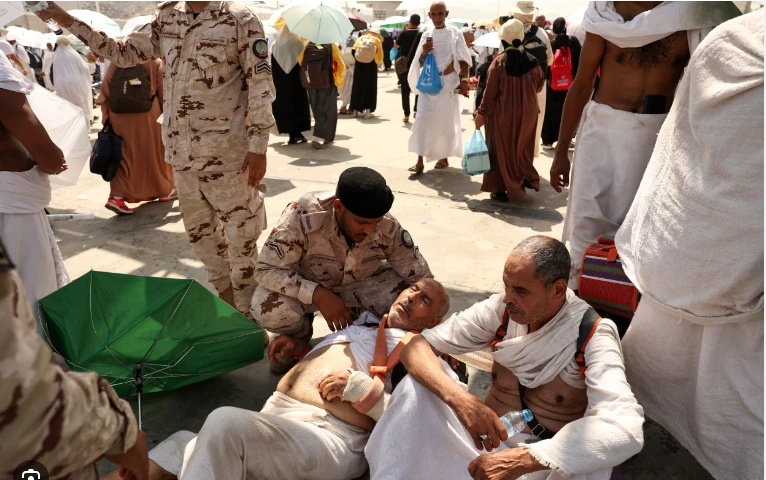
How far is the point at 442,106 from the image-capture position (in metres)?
6.58

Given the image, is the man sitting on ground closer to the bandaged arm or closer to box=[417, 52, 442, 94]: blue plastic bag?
the bandaged arm

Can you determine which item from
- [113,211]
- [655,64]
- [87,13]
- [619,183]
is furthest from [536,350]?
[87,13]

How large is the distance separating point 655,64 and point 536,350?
5.12 feet

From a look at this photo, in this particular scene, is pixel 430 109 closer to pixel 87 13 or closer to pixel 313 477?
pixel 313 477

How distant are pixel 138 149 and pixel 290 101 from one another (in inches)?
133

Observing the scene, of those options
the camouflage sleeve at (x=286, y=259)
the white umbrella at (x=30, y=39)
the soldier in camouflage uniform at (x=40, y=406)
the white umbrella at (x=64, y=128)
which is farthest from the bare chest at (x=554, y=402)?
the white umbrella at (x=30, y=39)

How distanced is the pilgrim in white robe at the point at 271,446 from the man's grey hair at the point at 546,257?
34.8 inches

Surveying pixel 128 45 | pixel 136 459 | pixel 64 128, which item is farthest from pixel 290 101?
pixel 136 459

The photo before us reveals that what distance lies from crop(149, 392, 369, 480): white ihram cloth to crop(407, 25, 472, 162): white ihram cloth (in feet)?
15.5

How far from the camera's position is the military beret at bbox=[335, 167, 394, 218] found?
8.44 ft

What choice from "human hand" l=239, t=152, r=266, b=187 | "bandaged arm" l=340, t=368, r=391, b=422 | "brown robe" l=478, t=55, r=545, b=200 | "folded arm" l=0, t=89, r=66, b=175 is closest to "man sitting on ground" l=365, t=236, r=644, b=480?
"bandaged arm" l=340, t=368, r=391, b=422

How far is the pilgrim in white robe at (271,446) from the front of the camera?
6.41 ft

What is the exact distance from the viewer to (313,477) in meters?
2.17

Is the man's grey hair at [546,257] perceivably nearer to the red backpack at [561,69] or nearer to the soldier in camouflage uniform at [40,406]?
the soldier in camouflage uniform at [40,406]
